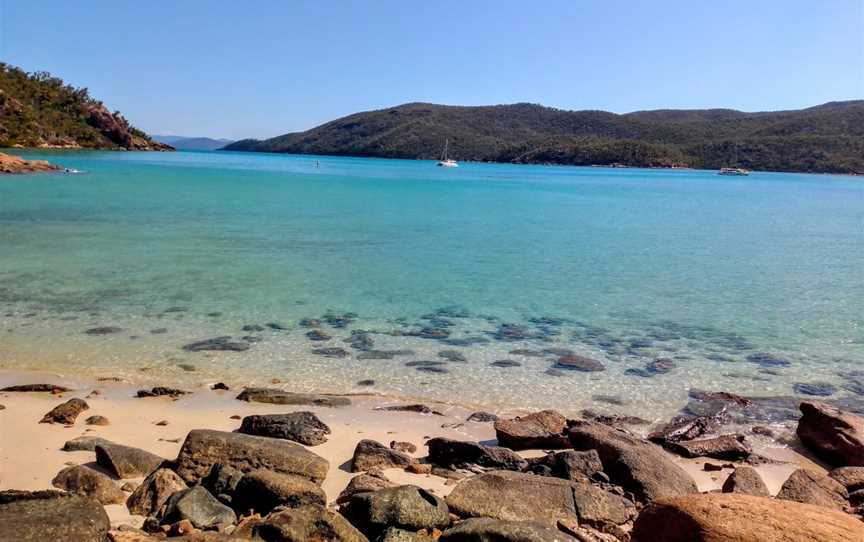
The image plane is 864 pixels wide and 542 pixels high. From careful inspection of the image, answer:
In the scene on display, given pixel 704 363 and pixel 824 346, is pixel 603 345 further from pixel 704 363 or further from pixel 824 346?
pixel 824 346

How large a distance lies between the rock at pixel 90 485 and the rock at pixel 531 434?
3.32 meters

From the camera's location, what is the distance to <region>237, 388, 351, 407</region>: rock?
7.53 meters

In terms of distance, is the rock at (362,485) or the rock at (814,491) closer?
the rock at (362,485)

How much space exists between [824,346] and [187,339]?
10.0 m

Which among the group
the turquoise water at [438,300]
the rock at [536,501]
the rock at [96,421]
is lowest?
the turquoise water at [438,300]

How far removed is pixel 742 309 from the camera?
13.5 metres

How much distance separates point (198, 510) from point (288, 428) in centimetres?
194

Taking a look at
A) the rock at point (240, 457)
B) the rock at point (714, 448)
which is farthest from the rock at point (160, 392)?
the rock at point (714, 448)

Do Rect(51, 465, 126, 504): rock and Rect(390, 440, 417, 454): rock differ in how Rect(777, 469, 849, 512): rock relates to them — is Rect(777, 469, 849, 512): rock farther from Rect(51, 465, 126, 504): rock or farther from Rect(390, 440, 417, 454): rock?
Rect(51, 465, 126, 504): rock

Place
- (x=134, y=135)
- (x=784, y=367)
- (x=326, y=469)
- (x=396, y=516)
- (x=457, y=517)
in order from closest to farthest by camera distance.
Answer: (x=396, y=516) < (x=457, y=517) < (x=326, y=469) < (x=784, y=367) < (x=134, y=135)

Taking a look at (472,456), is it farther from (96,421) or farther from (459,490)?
(96,421)

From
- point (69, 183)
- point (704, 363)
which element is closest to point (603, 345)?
point (704, 363)

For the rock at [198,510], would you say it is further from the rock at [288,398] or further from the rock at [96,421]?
the rock at [288,398]

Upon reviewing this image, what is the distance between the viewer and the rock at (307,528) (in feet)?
12.2
